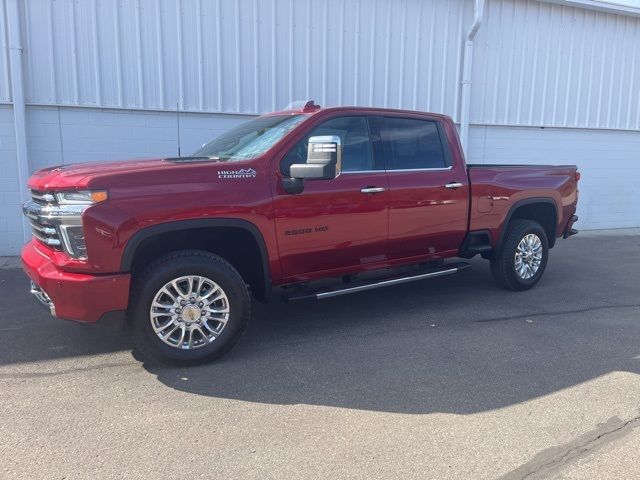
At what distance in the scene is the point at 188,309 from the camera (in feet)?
13.6

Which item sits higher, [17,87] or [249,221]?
[17,87]

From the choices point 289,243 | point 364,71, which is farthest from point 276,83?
point 289,243

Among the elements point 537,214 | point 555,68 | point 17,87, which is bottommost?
point 537,214

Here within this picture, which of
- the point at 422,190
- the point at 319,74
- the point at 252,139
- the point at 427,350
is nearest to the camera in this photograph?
the point at 427,350

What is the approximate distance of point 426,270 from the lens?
19.0 feet

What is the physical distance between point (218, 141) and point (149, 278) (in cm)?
200

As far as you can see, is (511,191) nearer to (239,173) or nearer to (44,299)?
(239,173)

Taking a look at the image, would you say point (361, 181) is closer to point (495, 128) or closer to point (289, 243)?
point (289, 243)

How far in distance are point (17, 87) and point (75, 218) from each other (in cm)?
520

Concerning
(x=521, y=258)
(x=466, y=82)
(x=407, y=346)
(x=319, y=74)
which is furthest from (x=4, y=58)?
(x=466, y=82)

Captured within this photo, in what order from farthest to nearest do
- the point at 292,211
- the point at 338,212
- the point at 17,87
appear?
the point at 17,87 → the point at 338,212 → the point at 292,211

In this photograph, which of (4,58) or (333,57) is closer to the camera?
(4,58)

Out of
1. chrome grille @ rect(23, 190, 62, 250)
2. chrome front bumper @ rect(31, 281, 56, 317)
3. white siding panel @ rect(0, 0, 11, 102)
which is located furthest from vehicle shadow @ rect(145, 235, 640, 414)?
white siding panel @ rect(0, 0, 11, 102)

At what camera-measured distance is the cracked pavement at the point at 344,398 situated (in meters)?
3.01
